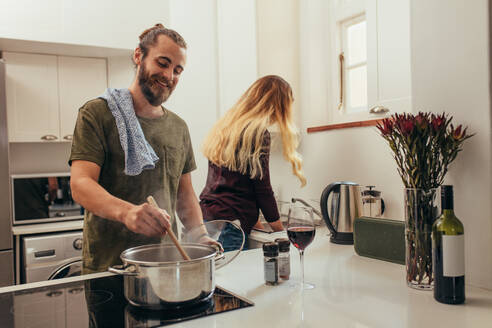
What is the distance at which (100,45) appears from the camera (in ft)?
8.95

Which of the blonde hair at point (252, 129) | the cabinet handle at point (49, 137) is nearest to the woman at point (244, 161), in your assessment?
the blonde hair at point (252, 129)

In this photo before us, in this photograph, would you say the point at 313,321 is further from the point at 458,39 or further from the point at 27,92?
the point at 27,92

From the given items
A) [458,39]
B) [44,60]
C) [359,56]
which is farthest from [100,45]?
[458,39]

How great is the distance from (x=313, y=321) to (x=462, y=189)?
518 millimetres

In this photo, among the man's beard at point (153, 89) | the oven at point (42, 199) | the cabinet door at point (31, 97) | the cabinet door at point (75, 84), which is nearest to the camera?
the man's beard at point (153, 89)

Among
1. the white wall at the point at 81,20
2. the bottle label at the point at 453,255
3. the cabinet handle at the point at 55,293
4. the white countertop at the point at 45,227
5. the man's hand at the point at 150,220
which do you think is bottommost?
the white countertop at the point at 45,227

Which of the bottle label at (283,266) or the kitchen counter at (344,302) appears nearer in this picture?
the kitchen counter at (344,302)

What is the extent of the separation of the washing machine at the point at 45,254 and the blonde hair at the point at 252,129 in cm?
105

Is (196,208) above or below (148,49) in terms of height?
below

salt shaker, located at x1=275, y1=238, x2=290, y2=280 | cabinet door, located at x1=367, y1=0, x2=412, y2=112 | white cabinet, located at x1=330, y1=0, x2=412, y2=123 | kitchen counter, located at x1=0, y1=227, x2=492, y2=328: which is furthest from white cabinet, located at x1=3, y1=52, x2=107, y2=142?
salt shaker, located at x1=275, y1=238, x2=290, y2=280

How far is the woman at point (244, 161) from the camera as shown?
6.59 ft


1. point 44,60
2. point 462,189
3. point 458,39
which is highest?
A: point 44,60

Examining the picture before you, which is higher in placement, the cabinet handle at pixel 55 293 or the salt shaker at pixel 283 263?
the salt shaker at pixel 283 263

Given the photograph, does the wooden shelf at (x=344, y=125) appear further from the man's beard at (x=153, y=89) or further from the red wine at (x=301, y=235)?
the red wine at (x=301, y=235)
